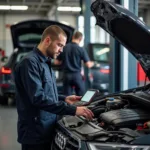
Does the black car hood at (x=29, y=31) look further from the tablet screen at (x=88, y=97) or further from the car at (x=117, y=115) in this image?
the car at (x=117, y=115)

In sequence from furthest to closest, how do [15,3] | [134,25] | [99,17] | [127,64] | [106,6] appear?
1. [15,3]
2. [127,64]
3. [99,17]
4. [106,6]
5. [134,25]

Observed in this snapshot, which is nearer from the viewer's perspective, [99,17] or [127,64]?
[99,17]

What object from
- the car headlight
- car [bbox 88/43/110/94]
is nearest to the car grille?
the car headlight

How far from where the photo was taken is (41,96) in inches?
97.7

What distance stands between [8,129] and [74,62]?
171 centimetres

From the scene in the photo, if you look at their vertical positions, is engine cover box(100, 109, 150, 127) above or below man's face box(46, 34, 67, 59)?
below

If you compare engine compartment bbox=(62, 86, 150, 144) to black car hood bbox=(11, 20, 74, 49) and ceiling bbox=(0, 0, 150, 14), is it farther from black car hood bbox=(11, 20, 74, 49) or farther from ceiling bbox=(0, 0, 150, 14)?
ceiling bbox=(0, 0, 150, 14)

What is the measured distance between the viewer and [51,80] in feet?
8.87

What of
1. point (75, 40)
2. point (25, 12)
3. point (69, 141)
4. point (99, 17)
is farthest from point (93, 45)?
point (25, 12)

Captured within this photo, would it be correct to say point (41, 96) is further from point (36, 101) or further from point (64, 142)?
point (64, 142)

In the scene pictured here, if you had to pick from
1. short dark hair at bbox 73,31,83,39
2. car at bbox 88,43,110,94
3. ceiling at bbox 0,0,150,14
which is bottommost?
car at bbox 88,43,110,94

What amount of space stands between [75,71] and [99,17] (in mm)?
3638

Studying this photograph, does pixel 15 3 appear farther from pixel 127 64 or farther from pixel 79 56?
pixel 127 64

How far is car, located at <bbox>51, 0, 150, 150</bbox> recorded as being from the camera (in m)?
2.13
